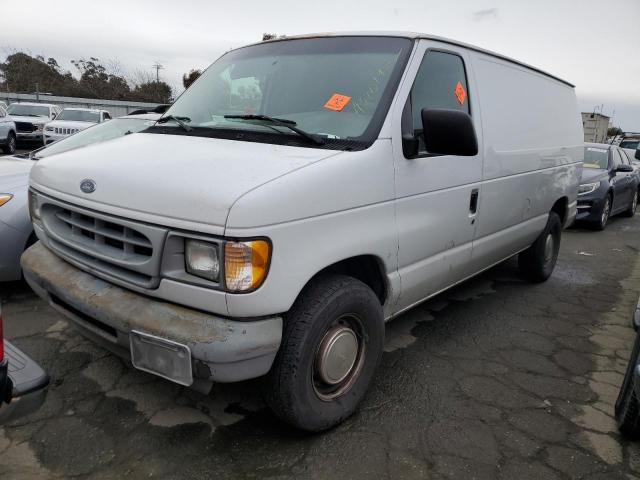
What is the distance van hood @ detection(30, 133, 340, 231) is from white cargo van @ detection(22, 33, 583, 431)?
0.03 ft

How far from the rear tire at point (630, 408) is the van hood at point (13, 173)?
4.43m

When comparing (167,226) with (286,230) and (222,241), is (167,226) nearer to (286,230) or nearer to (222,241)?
(222,241)

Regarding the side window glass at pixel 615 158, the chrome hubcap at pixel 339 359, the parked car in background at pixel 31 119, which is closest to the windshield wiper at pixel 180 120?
the chrome hubcap at pixel 339 359

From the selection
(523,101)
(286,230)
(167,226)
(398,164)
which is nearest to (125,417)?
(167,226)

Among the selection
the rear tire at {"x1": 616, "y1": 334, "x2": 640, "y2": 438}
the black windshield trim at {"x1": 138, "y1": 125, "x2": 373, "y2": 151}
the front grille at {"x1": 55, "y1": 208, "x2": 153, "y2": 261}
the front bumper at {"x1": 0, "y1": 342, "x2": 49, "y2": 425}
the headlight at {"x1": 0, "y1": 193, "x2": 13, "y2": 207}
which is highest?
the black windshield trim at {"x1": 138, "y1": 125, "x2": 373, "y2": 151}

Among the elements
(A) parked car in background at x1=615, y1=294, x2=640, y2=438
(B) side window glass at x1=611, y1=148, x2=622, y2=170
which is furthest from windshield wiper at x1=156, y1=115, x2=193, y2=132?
(B) side window glass at x1=611, y1=148, x2=622, y2=170

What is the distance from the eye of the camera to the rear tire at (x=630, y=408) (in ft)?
8.43

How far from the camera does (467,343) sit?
3.81 m

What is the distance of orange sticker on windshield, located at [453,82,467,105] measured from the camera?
11.0ft

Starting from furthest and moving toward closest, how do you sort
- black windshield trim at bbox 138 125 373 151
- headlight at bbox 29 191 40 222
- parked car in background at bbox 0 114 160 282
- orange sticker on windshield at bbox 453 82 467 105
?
1. parked car in background at bbox 0 114 160 282
2. orange sticker on windshield at bbox 453 82 467 105
3. headlight at bbox 29 191 40 222
4. black windshield trim at bbox 138 125 373 151

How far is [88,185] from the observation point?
2439mm

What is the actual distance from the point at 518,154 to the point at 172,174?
2892mm

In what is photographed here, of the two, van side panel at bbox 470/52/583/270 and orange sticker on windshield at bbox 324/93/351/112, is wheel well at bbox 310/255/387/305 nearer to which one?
orange sticker on windshield at bbox 324/93/351/112

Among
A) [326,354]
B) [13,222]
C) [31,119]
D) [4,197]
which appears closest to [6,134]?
[31,119]
